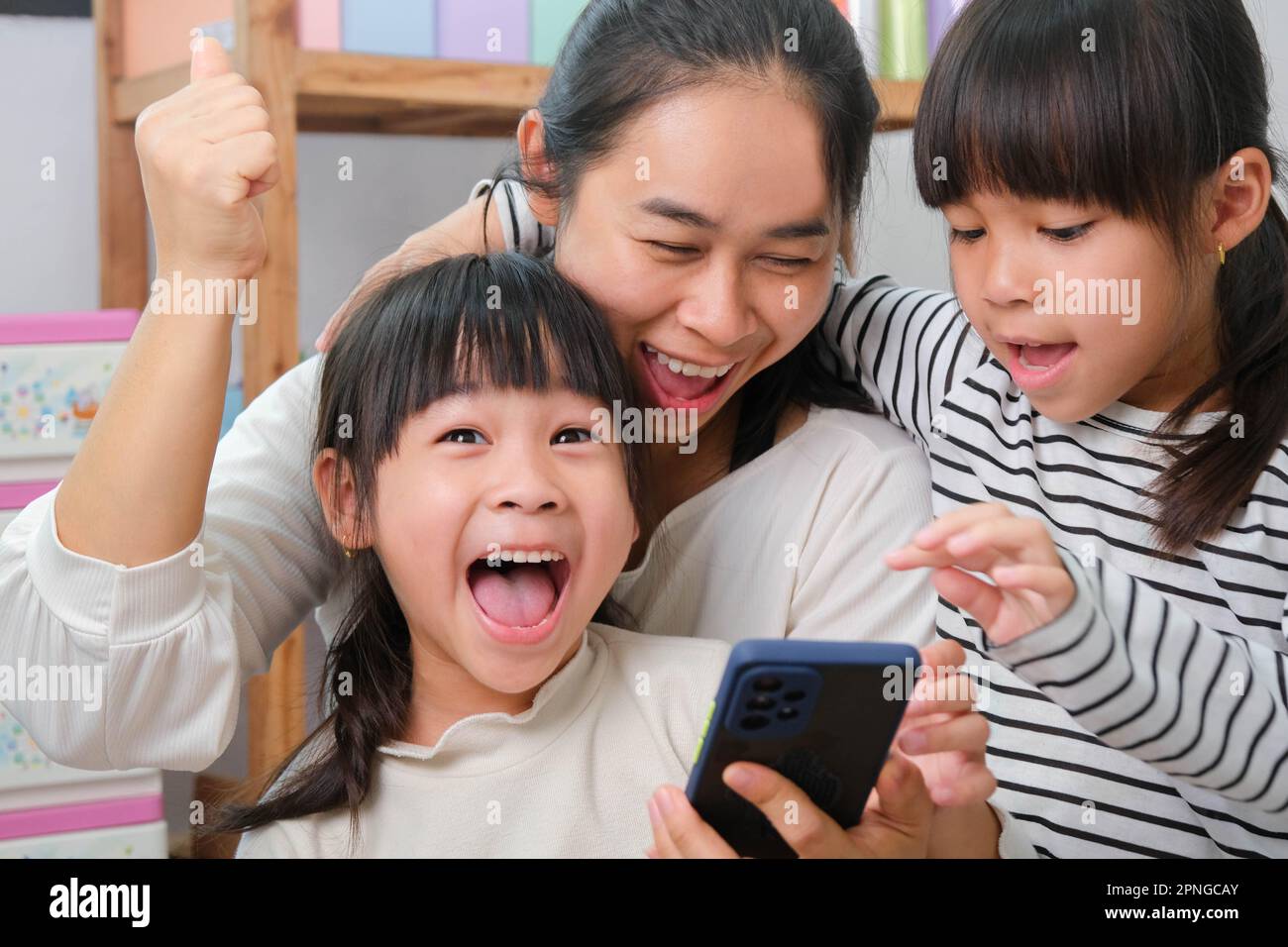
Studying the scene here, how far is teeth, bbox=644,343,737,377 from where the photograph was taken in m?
1.06

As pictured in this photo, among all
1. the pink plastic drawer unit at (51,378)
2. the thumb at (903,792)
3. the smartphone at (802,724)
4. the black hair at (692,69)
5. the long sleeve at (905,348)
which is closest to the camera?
the smartphone at (802,724)

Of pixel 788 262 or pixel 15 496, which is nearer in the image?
pixel 788 262

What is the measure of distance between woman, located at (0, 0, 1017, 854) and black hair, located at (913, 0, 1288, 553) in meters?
0.13

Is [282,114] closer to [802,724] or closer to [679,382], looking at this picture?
[679,382]

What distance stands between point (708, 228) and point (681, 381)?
0.48ft

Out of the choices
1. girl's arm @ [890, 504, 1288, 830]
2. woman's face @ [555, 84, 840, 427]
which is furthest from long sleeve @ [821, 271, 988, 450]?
girl's arm @ [890, 504, 1288, 830]

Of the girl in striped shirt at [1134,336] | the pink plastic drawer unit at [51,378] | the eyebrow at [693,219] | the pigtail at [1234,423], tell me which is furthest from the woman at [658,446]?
the pink plastic drawer unit at [51,378]

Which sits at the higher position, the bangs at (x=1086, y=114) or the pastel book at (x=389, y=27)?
the pastel book at (x=389, y=27)

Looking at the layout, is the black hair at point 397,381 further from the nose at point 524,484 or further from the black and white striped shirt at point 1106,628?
the black and white striped shirt at point 1106,628

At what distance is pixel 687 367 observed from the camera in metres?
1.06

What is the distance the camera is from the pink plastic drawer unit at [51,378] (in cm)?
135

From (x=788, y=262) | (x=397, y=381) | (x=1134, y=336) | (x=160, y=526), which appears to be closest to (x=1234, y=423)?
(x=1134, y=336)

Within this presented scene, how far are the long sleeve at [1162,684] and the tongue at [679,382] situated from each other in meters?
0.39

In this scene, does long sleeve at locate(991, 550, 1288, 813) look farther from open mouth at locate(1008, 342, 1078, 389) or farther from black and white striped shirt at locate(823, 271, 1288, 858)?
open mouth at locate(1008, 342, 1078, 389)
